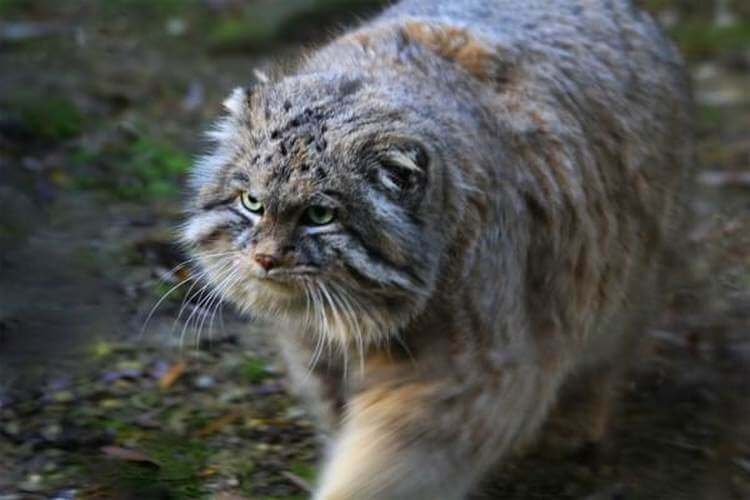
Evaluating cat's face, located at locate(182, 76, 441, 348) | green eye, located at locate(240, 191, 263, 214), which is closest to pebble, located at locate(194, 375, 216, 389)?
cat's face, located at locate(182, 76, 441, 348)

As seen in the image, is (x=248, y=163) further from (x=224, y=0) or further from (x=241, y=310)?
(x=224, y=0)

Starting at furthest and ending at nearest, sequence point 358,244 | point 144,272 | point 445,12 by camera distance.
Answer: point 144,272 < point 445,12 < point 358,244

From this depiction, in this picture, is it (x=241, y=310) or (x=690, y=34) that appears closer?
(x=241, y=310)

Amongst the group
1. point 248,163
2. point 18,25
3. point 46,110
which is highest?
point 18,25

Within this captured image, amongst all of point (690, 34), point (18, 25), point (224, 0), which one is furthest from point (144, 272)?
point (690, 34)

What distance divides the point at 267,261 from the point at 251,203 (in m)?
0.21

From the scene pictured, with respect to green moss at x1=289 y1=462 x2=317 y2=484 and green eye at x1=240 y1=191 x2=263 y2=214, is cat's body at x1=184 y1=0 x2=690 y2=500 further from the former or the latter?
green moss at x1=289 y1=462 x2=317 y2=484

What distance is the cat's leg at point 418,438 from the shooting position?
4645 mm

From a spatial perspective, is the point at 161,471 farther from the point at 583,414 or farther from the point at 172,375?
the point at 583,414

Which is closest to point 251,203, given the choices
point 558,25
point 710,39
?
point 558,25

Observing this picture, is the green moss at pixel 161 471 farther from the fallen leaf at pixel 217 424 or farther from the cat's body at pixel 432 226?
the cat's body at pixel 432 226

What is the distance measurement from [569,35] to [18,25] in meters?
5.51

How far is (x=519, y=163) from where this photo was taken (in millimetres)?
5098

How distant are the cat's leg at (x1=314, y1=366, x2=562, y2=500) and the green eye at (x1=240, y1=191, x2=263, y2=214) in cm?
71
